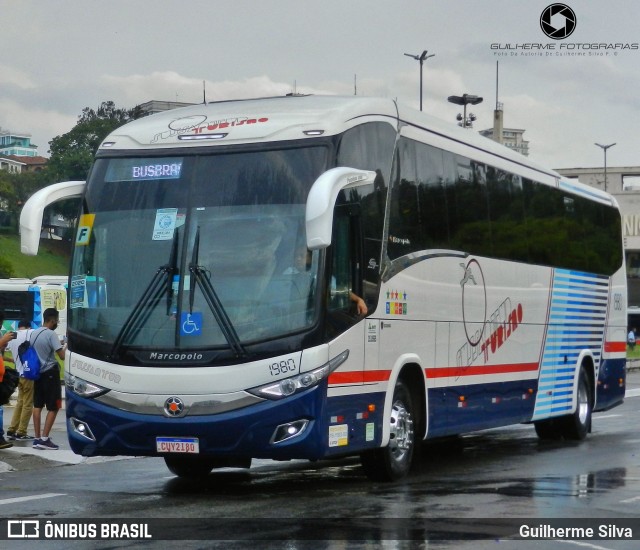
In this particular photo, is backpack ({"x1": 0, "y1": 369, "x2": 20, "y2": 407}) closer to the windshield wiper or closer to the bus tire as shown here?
the windshield wiper

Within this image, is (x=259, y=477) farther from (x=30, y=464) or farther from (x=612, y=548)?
(x=612, y=548)

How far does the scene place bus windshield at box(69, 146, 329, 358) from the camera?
11.3 metres

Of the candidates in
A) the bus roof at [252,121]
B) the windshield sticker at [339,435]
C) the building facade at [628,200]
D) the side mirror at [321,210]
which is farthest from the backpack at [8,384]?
the building facade at [628,200]

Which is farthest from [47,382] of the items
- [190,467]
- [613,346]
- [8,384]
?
[613,346]

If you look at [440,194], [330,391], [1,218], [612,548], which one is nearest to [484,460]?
[440,194]

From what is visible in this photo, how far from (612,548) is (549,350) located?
9584 millimetres

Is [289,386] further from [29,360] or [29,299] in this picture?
[29,299]

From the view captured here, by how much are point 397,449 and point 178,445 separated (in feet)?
8.46

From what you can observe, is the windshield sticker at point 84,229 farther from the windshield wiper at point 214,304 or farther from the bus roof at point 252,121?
the windshield wiper at point 214,304

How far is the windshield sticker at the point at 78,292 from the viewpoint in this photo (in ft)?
39.2

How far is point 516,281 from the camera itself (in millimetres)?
16875

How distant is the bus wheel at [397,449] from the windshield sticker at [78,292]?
307 centimetres

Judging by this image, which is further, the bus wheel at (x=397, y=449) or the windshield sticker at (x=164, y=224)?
the bus wheel at (x=397, y=449)

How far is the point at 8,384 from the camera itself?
52.9 ft
